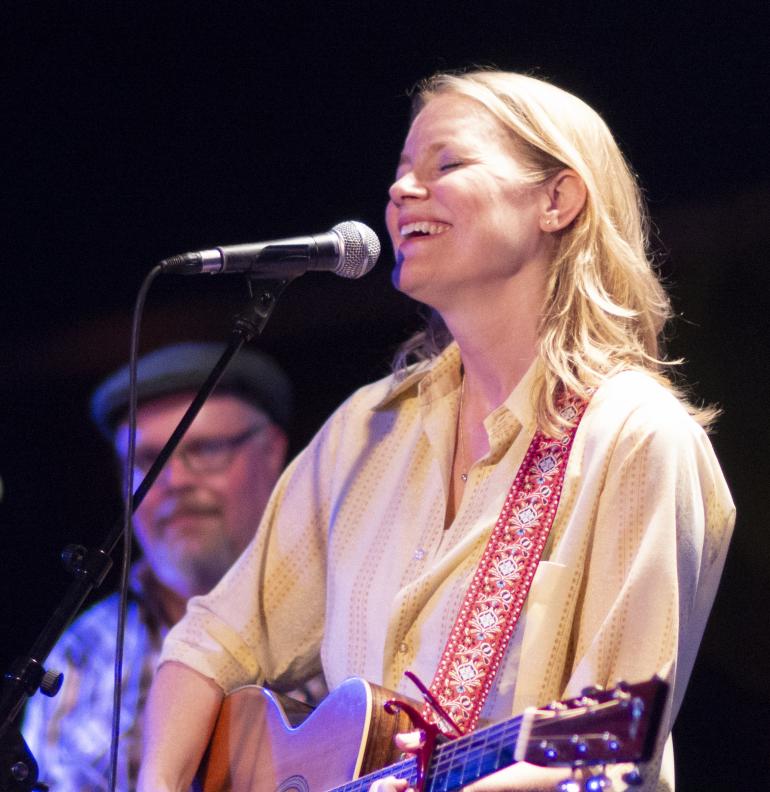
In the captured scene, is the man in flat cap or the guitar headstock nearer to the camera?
the guitar headstock

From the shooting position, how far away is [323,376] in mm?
4160

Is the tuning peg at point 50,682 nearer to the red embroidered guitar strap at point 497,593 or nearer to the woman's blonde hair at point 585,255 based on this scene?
the red embroidered guitar strap at point 497,593

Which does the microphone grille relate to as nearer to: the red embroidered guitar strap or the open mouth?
the open mouth

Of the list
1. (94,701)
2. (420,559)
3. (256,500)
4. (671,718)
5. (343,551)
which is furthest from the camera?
(256,500)

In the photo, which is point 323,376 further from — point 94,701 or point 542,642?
point 542,642

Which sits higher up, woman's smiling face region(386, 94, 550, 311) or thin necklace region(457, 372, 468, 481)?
woman's smiling face region(386, 94, 550, 311)

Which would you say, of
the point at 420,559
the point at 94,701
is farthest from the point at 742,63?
the point at 94,701

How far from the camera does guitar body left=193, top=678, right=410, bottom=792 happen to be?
7.49ft

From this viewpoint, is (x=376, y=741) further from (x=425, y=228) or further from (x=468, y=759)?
(x=425, y=228)

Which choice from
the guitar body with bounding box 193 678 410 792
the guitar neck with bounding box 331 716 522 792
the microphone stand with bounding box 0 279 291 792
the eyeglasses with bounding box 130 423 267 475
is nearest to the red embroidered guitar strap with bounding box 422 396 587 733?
the guitar body with bounding box 193 678 410 792

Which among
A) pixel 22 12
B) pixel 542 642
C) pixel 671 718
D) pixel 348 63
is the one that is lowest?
pixel 671 718

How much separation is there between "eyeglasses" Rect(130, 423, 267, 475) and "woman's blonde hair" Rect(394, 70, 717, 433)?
5.87 ft

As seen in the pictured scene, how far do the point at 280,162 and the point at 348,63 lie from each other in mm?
447

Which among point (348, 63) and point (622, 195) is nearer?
point (622, 195)
